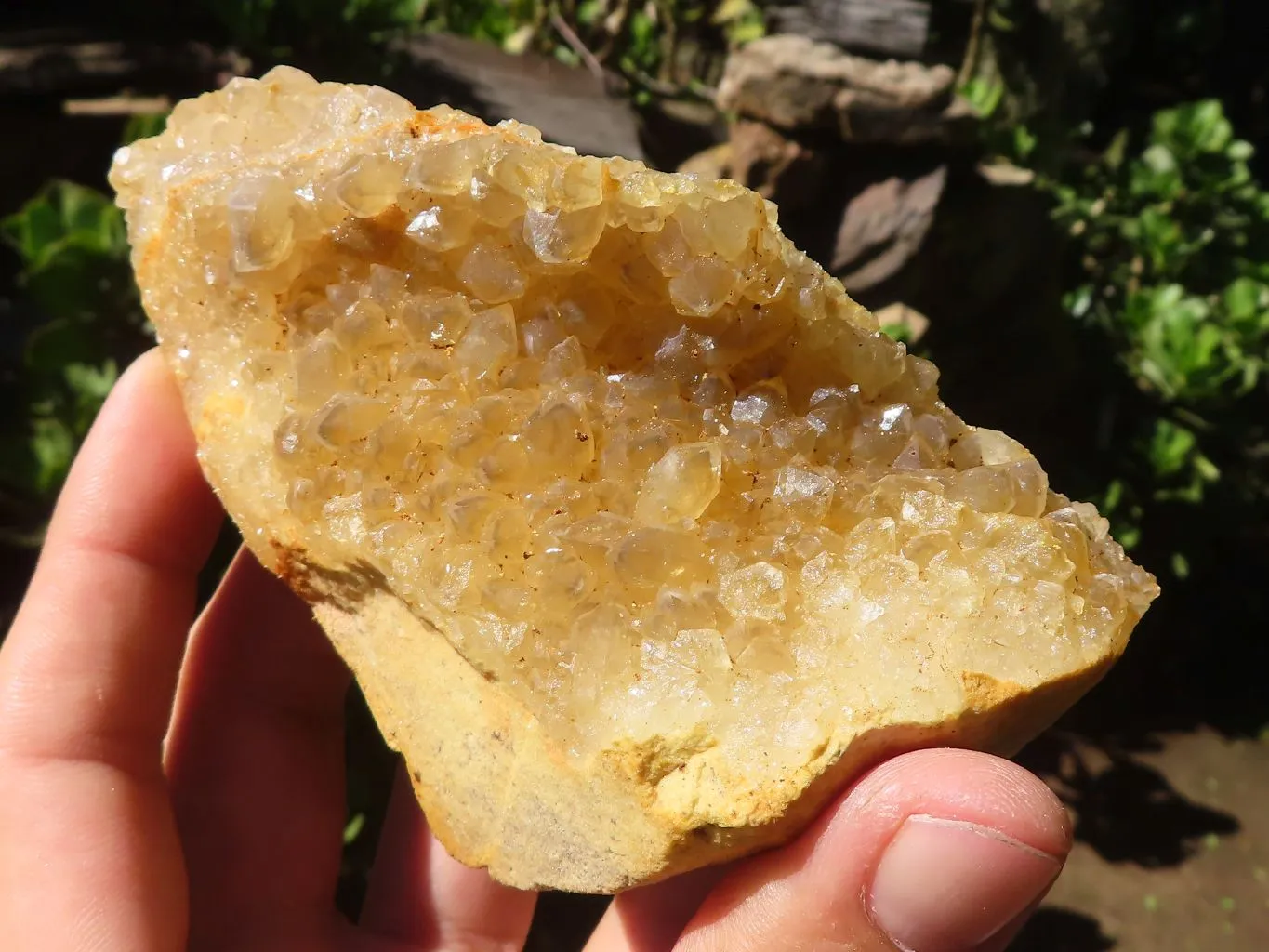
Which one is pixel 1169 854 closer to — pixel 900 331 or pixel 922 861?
pixel 900 331

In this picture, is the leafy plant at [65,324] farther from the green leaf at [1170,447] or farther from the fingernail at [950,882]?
the green leaf at [1170,447]

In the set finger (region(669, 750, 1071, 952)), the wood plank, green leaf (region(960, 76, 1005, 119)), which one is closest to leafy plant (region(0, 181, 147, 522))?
finger (region(669, 750, 1071, 952))

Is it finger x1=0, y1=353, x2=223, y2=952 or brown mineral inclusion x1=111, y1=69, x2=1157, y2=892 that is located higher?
brown mineral inclusion x1=111, y1=69, x2=1157, y2=892

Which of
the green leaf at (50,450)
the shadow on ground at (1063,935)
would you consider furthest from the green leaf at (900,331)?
the green leaf at (50,450)

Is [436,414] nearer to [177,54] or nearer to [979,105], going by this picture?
[177,54]

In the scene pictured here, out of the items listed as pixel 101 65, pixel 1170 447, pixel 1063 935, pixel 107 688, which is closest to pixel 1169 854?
pixel 1063 935

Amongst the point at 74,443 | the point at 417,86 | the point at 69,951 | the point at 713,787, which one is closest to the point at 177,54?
the point at 417,86

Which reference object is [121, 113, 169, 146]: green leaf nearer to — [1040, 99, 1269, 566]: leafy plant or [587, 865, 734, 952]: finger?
[587, 865, 734, 952]: finger
